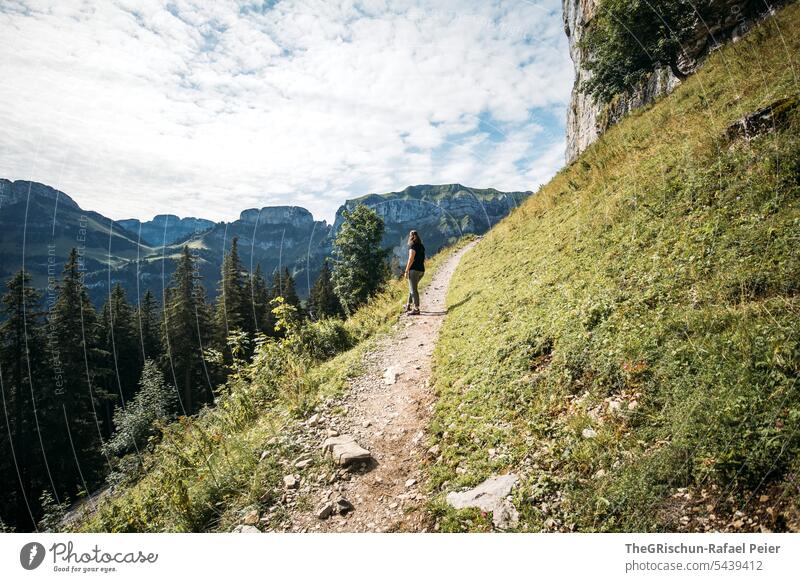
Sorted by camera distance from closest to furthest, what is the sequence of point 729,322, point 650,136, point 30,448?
point 729,322 → point 650,136 → point 30,448

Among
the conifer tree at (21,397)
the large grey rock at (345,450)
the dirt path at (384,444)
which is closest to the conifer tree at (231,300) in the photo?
the conifer tree at (21,397)

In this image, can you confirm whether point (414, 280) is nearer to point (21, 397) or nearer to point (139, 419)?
point (139, 419)

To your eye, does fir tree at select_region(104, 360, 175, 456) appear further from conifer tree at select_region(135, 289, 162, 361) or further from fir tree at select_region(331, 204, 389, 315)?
conifer tree at select_region(135, 289, 162, 361)

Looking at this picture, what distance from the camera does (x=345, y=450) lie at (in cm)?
574

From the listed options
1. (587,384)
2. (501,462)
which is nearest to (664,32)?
(587,384)

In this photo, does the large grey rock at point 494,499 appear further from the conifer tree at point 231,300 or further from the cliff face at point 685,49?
the conifer tree at point 231,300

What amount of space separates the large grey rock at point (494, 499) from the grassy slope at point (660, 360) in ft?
0.44

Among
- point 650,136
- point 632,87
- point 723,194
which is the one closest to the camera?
point 723,194

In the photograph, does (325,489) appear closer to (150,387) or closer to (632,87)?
(632,87)

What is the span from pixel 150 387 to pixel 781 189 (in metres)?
39.5

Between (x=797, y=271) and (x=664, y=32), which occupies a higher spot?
(x=664, y=32)

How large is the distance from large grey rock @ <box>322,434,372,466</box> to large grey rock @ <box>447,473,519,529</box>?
1.80 m

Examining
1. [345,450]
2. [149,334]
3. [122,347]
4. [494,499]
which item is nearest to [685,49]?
[494,499]

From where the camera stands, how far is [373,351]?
10.8 meters
